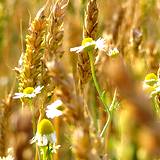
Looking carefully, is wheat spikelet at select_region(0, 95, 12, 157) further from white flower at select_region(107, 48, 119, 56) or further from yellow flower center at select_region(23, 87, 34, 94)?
white flower at select_region(107, 48, 119, 56)

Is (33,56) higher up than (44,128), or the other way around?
(33,56)

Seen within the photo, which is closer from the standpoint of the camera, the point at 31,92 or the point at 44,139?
the point at 44,139

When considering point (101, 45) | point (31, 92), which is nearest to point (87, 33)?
point (101, 45)

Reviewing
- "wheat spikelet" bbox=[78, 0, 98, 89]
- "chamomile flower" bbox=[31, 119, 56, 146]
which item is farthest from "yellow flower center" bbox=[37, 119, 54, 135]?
"wheat spikelet" bbox=[78, 0, 98, 89]

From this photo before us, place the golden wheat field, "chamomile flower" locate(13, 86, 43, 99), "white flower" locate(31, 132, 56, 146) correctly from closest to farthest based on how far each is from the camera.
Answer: the golden wheat field
"white flower" locate(31, 132, 56, 146)
"chamomile flower" locate(13, 86, 43, 99)

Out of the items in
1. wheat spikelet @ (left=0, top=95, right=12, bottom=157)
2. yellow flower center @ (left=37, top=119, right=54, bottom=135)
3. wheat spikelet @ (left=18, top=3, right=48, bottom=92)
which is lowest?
yellow flower center @ (left=37, top=119, right=54, bottom=135)

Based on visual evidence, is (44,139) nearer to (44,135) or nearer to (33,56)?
(44,135)

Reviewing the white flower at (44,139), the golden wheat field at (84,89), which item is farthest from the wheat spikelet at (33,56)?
the white flower at (44,139)

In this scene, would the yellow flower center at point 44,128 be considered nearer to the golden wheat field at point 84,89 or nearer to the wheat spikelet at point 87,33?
the golden wheat field at point 84,89
